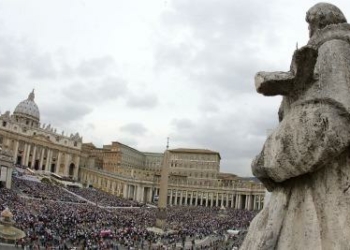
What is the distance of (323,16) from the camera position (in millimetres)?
2998

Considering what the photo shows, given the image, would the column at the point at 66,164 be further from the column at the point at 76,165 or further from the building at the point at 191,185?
the building at the point at 191,185

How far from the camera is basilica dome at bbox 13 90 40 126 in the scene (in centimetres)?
12025

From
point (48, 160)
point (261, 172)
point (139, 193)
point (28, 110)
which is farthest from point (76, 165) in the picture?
point (261, 172)

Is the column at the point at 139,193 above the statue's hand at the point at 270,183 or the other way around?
the other way around

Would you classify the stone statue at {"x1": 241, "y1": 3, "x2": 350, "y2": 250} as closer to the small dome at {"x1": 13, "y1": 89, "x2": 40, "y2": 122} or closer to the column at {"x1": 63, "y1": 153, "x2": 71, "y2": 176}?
the column at {"x1": 63, "y1": 153, "x2": 71, "y2": 176}

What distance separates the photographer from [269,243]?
2621 mm

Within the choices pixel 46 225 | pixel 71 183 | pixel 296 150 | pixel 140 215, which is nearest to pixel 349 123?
pixel 296 150

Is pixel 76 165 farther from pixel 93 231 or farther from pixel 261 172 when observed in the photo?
pixel 261 172

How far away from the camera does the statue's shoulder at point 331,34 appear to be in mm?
2836

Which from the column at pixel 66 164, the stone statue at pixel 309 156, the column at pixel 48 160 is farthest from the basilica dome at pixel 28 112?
the stone statue at pixel 309 156

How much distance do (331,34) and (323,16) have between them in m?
0.18

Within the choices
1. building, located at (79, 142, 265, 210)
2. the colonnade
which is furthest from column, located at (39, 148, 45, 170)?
the colonnade

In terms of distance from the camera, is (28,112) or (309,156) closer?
(309,156)

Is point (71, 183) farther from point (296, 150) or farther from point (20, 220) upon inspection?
point (296, 150)
